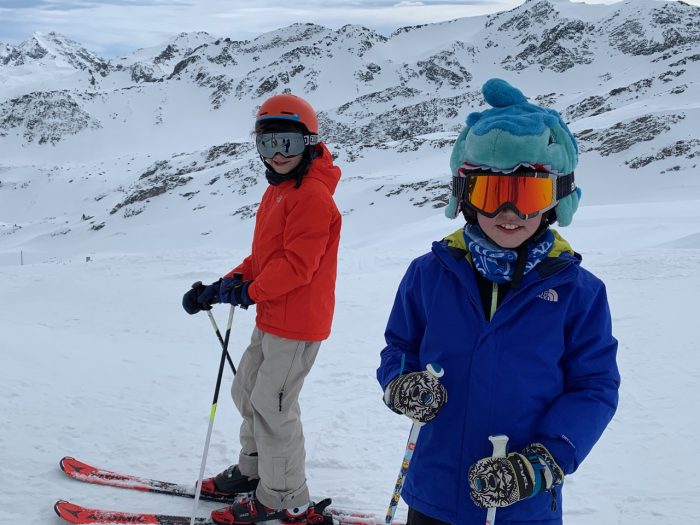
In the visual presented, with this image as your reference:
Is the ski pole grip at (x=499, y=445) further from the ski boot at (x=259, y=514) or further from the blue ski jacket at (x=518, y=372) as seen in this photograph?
the ski boot at (x=259, y=514)

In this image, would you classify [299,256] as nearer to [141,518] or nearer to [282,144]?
[282,144]

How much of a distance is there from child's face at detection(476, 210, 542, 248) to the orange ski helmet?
1.67 metres

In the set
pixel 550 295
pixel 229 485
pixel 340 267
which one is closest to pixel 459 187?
pixel 550 295

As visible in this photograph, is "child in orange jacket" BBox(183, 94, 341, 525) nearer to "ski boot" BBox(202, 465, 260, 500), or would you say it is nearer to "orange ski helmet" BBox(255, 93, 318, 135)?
"orange ski helmet" BBox(255, 93, 318, 135)

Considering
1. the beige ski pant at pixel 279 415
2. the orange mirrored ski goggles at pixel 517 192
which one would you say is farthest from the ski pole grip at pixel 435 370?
the beige ski pant at pixel 279 415

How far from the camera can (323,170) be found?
11.6ft

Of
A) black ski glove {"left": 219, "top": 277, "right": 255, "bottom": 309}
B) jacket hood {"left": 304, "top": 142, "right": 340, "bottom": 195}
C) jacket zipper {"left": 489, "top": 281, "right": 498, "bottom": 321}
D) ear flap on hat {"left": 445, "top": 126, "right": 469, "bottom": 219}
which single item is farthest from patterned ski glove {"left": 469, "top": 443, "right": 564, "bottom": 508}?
jacket hood {"left": 304, "top": 142, "right": 340, "bottom": 195}

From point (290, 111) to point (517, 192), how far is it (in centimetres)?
179

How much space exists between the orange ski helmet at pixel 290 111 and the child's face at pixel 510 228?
1.67 meters

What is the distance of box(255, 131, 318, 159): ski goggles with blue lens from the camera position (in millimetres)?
3379

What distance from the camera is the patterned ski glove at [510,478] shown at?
195 centimetres

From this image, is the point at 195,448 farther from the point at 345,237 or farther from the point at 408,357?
the point at 345,237

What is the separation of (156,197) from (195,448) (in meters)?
45.9

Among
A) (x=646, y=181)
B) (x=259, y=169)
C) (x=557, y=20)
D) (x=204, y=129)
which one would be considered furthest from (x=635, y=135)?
(x=557, y=20)
